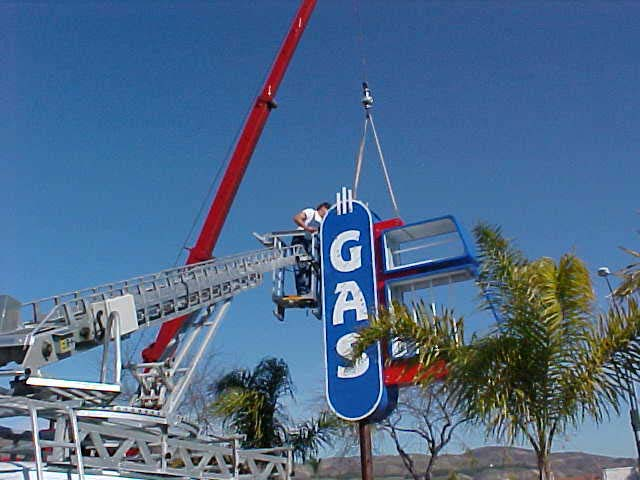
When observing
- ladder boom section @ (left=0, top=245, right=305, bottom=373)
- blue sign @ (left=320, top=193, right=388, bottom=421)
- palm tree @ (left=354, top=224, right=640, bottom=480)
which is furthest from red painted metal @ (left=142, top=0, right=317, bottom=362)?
palm tree @ (left=354, top=224, right=640, bottom=480)

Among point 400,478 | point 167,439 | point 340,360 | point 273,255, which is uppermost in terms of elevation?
point 273,255

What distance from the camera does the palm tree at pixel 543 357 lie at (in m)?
11.4

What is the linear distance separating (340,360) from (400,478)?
16477 mm

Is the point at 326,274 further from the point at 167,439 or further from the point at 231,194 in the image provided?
the point at 231,194

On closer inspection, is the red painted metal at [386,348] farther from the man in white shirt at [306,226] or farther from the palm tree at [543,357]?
the man in white shirt at [306,226]

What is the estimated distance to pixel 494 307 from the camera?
1249cm

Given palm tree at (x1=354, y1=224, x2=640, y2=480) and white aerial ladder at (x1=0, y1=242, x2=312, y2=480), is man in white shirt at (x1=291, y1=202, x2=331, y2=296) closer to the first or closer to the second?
white aerial ladder at (x1=0, y1=242, x2=312, y2=480)

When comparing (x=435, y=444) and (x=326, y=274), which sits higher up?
(x=326, y=274)

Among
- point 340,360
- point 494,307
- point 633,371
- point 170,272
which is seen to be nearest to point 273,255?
point 170,272

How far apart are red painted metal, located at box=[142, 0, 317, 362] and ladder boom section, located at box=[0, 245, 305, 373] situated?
3129mm

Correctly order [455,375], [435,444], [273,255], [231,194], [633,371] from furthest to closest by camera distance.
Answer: [435,444]
[231,194]
[273,255]
[455,375]
[633,371]

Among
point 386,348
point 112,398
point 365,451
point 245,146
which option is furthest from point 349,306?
point 245,146

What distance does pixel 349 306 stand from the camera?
18.2 metres

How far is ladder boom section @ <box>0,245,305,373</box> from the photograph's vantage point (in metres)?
14.6
